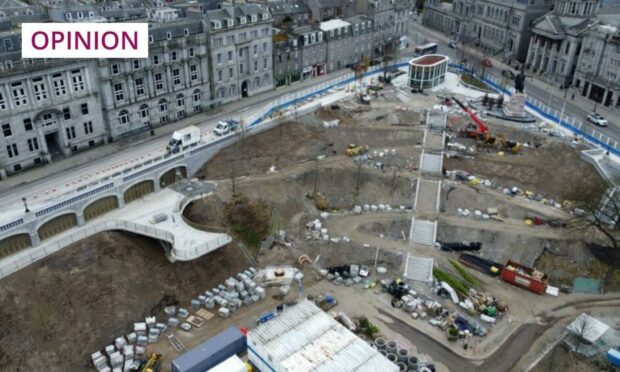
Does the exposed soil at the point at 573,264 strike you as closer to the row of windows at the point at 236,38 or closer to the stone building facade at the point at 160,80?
the stone building facade at the point at 160,80

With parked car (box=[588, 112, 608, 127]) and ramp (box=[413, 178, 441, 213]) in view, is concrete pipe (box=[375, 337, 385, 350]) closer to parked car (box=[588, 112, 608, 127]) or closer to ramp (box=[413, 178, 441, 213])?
ramp (box=[413, 178, 441, 213])

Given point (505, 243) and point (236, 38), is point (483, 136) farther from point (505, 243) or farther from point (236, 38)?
point (236, 38)

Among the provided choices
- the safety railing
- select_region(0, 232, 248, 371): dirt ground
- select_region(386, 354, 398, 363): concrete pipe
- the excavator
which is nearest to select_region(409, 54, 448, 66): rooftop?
the safety railing

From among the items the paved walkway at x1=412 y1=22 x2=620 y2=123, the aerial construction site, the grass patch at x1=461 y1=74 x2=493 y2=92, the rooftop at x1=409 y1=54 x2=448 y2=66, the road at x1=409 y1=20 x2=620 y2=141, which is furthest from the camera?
the grass patch at x1=461 y1=74 x2=493 y2=92

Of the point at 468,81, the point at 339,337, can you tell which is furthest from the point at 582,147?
the point at 339,337

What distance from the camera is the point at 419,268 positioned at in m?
56.6

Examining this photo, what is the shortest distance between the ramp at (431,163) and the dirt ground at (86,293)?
99.4 feet

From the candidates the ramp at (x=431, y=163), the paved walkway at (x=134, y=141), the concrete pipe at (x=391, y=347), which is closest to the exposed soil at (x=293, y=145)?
the ramp at (x=431, y=163)

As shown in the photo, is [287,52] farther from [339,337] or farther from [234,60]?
[339,337]

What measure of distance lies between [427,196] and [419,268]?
40.1ft

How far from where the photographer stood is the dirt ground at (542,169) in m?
65.5

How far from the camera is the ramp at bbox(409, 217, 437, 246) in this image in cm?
6003

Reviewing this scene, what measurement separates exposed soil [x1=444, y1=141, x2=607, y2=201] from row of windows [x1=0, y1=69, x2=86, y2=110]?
51448mm

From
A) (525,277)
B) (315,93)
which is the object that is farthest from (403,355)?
(315,93)
